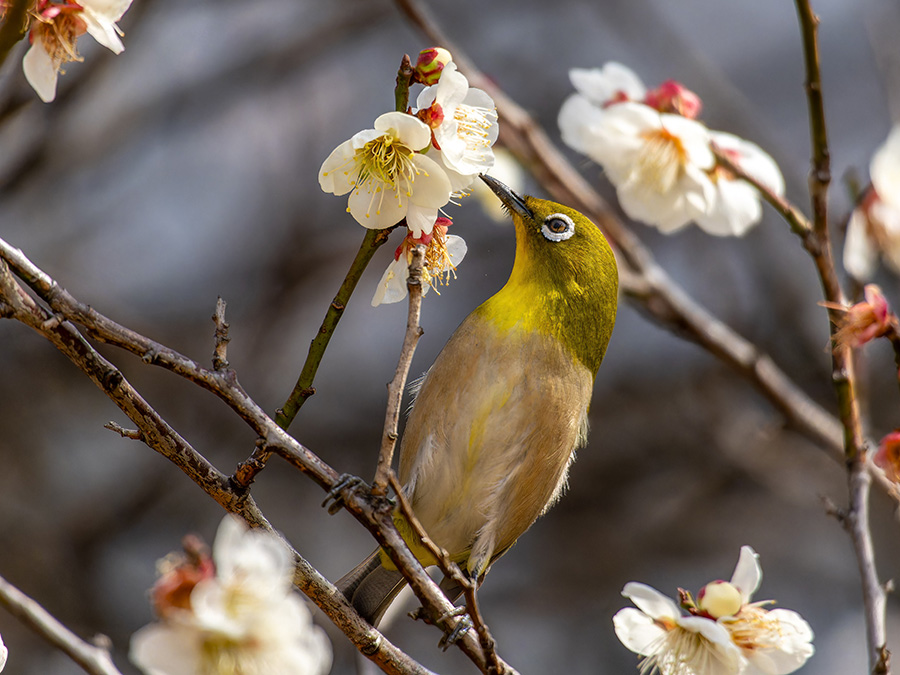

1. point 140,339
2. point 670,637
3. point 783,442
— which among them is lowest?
point 670,637

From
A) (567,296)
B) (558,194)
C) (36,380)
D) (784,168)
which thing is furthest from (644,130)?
(36,380)

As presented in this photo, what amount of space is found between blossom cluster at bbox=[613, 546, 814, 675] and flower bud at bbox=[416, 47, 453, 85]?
131cm

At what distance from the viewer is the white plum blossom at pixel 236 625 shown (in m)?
1.52

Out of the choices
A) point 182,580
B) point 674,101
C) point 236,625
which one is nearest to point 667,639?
point 236,625

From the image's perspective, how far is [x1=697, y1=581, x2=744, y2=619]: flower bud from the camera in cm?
229

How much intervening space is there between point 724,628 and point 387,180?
1338 mm

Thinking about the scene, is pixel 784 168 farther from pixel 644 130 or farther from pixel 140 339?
pixel 140 339

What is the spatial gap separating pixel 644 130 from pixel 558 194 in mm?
1453

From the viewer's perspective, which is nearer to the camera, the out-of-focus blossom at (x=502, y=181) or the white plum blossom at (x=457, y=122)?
the white plum blossom at (x=457, y=122)

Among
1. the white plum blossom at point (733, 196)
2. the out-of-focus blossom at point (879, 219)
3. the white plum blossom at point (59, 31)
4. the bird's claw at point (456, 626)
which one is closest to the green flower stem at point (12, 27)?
the white plum blossom at point (59, 31)

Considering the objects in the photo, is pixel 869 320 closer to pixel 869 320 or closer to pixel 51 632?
pixel 869 320

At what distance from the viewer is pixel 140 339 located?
80.5 inches

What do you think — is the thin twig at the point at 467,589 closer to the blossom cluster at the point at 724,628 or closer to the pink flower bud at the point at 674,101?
the blossom cluster at the point at 724,628

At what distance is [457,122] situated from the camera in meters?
2.13
